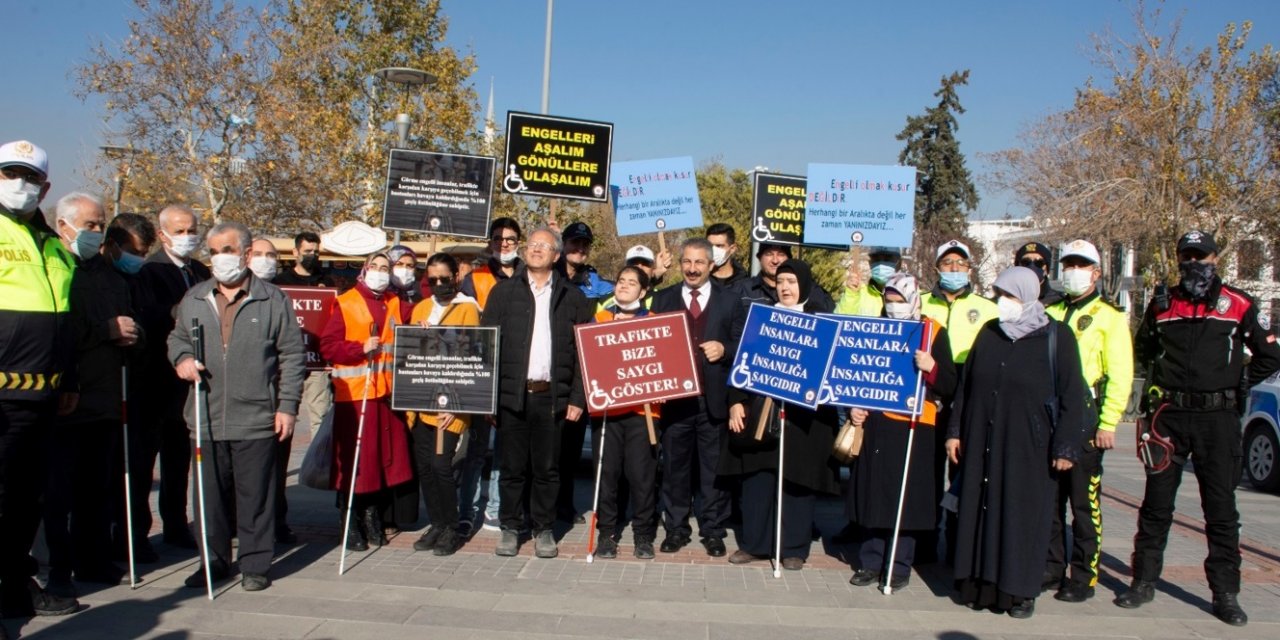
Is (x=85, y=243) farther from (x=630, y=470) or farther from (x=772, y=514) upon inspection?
(x=772, y=514)

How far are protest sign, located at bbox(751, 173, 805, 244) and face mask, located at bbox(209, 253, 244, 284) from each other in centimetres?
588

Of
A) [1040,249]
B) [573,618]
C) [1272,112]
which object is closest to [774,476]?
[573,618]

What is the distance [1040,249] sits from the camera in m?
7.45

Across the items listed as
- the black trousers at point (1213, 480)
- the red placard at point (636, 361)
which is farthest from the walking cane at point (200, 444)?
the black trousers at point (1213, 480)

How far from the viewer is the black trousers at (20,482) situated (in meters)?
4.96

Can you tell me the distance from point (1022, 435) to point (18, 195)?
18.4 feet

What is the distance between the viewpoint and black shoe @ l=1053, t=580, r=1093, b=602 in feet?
20.7

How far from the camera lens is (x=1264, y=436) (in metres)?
12.1

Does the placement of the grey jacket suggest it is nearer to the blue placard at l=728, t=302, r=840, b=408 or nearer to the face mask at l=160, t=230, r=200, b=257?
the face mask at l=160, t=230, r=200, b=257

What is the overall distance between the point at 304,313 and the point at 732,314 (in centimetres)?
333

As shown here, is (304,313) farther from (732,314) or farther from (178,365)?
(732,314)

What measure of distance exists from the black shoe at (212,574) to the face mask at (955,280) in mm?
5167

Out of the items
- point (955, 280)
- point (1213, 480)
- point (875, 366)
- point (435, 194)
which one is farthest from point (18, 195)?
point (1213, 480)

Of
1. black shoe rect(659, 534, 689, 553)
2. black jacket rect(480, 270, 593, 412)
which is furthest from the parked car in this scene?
black jacket rect(480, 270, 593, 412)
